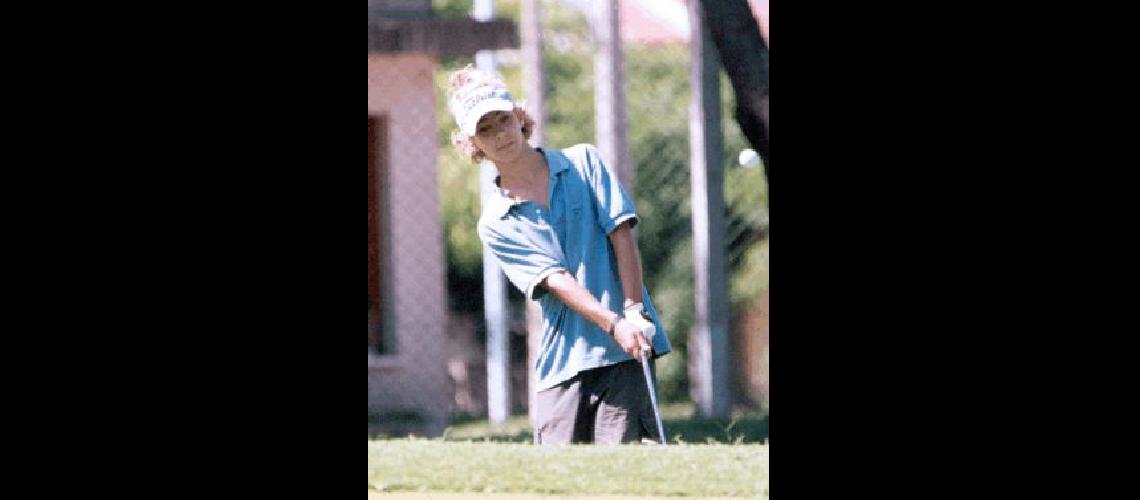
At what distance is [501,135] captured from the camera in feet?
16.8

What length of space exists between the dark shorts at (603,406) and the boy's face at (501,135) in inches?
26.9

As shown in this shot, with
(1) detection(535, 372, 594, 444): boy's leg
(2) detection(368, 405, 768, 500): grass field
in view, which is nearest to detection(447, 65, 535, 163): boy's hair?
(1) detection(535, 372, 594, 444): boy's leg

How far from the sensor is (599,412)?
5.18 meters

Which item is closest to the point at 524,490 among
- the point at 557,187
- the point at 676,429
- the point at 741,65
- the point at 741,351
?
the point at 557,187

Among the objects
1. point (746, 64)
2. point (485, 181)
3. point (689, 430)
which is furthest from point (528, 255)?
point (485, 181)

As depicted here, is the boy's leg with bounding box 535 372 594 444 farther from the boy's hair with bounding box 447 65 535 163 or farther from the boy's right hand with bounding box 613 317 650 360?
the boy's hair with bounding box 447 65 535 163

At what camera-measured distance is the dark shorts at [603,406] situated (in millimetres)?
5148

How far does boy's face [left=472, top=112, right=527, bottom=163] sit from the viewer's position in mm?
5098

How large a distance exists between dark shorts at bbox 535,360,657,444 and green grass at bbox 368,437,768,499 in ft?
0.91

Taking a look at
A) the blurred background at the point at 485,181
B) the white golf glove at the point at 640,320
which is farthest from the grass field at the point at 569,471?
the blurred background at the point at 485,181

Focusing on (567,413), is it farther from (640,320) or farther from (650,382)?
(640,320)

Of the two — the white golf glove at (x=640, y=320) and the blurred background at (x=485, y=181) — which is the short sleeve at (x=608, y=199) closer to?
the white golf glove at (x=640, y=320)
